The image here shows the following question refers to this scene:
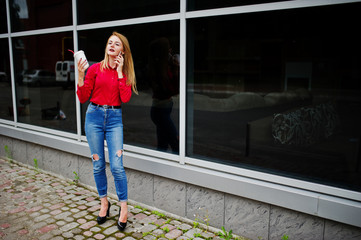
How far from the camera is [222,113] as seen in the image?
4766mm

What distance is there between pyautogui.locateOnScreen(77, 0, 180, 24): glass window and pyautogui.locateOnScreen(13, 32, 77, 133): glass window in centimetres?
52

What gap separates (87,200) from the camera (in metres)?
4.54

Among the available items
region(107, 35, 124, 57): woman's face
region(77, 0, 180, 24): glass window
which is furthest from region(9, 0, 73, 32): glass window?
region(107, 35, 124, 57): woman's face

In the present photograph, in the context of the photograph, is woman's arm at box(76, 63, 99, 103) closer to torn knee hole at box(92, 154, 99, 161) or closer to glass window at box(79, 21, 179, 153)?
torn knee hole at box(92, 154, 99, 161)

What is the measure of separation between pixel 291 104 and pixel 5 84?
606 cm

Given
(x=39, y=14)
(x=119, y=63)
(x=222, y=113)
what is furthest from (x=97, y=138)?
(x=39, y=14)

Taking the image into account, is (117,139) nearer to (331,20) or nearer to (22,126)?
(331,20)

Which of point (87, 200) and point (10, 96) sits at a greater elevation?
point (10, 96)

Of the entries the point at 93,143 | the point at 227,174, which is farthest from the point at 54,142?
the point at 227,174

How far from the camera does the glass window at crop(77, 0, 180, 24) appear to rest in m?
4.03

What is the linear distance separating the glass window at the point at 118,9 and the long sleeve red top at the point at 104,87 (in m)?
1.17

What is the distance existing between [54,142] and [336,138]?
447cm

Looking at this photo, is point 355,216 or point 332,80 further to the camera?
point 332,80

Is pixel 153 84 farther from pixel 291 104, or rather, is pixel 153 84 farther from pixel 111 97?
pixel 291 104
